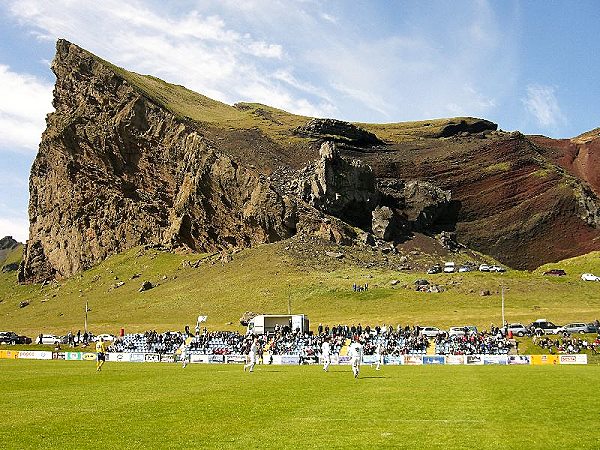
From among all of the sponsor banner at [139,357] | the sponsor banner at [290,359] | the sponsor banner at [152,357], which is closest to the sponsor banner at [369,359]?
the sponsor banner at [290,359]

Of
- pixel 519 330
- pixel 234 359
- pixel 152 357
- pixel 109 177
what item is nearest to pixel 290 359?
pixel 234 359

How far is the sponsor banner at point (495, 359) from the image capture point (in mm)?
58125

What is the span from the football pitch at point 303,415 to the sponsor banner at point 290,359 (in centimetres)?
2813

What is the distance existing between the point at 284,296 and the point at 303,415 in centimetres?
9642

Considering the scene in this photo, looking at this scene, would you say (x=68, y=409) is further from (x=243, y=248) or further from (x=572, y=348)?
(x=243, y=248)

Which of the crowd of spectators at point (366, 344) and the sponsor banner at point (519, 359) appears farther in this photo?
the crowd of spectators at point (366, 344)

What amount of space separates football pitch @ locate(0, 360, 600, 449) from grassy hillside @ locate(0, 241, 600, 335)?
6205cm

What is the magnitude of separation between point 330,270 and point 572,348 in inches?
2759

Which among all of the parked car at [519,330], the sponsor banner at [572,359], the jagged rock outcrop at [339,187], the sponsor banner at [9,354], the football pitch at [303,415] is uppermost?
the jagged rock outcrop at [339,187]

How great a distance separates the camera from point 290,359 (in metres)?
61.2

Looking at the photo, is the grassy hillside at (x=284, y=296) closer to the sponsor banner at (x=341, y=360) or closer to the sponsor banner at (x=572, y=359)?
the sponsor banner at (x=572, y=359)

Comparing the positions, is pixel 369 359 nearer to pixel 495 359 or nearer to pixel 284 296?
pixel 495 359

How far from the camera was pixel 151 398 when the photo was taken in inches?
1019

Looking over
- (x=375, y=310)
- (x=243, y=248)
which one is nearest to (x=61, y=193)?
(x=243, y=248)
